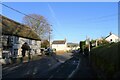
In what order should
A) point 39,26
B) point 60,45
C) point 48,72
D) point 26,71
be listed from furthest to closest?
point 60,45, point 39,26, point 26,71, point 48,72

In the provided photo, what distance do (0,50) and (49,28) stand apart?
41.4 metres

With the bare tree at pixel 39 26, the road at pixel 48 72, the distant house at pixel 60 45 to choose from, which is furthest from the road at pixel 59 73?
the distant house at pixel 60 45

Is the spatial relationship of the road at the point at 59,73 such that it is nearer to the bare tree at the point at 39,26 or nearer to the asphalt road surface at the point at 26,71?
the asphalt road surface at the point at 26,71

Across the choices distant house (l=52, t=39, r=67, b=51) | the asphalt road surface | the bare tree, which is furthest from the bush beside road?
distant house (l=52, t=39, r=67, b=51)

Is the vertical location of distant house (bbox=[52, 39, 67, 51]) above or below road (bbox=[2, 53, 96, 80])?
above

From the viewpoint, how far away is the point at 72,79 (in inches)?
798

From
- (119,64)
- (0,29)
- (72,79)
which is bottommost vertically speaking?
(72,79)

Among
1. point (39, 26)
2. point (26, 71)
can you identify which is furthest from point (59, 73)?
point (39, 26)

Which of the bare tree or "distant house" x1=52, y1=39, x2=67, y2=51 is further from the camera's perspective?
"distant house" x1=52, y1=39, x2=67, y2=51

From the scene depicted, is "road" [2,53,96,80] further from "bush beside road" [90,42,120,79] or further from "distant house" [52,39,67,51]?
"distant house" [52,39,67,51]

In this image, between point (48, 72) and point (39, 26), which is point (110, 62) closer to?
point (48, 72)

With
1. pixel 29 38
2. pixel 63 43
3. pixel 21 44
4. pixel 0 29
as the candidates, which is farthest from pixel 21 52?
pixel 63 43

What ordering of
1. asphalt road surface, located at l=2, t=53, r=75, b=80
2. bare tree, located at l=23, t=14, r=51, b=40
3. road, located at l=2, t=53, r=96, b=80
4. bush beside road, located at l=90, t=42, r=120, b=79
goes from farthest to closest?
bare tree, located at l=23, t=14, r=51, b=40
asphalt road surface, located at l=2, t=53, r=75, b=80
road, located at l=2, t=53, r=96, b=80
bush beside road, located at l=90, t=42, r=120, b=79

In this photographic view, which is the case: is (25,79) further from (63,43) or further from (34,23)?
(63,43)
